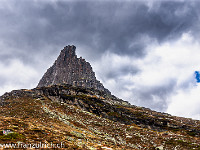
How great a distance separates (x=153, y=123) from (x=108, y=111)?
33381 millimetres

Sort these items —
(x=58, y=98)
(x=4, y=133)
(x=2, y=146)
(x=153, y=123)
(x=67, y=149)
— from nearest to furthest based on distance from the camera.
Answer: (x=2, y=146)
(x=67, y=149)
(x=4, y=133)
(x=153, y=123)
(x=58, y=98)

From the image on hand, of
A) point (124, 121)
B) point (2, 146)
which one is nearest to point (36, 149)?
point (2, 146)

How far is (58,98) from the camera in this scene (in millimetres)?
106938

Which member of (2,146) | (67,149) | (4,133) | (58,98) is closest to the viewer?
(2,146)

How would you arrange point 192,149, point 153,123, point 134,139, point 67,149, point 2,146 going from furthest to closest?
1. point 153,123
2. point 134,139
3. point 192,149
4. point 67,149
5. point 2,146

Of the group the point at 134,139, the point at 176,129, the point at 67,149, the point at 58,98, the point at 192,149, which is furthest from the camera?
the point at 58,98

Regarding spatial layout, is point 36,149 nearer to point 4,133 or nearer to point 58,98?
point 4,133

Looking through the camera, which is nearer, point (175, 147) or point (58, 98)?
point (175, 147)

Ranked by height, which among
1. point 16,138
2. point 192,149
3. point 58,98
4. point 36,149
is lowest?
point 192,149

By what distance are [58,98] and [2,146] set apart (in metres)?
93.6

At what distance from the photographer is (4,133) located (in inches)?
856

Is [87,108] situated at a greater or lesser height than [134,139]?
greater

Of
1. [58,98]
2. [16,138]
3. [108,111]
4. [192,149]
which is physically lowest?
[192,149]

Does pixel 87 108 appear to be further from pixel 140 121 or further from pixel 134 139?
pixel 134 139
